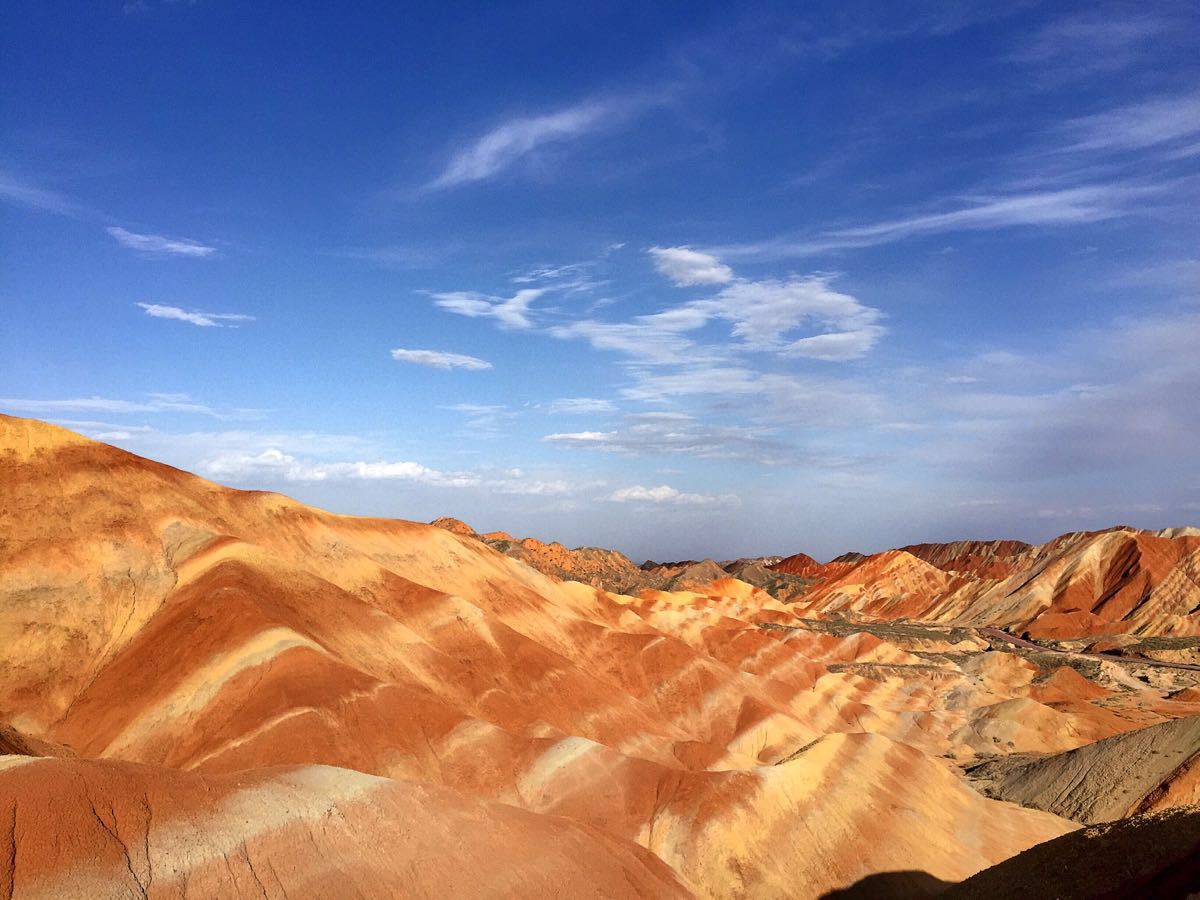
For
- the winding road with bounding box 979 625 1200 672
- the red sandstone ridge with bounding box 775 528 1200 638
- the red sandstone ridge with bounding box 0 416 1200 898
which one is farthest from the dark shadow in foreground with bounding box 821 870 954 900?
the red sandstone ridge with bounding box 775 528 1200 638

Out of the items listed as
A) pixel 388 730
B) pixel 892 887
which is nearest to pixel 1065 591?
pixel 892 887

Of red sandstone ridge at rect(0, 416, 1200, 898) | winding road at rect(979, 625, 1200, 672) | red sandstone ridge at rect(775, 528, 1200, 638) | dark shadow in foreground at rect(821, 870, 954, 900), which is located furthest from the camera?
red sandstone ridge at rect(775, 528, 1200, 638)

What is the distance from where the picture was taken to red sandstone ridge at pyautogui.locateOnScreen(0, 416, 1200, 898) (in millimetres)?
19594

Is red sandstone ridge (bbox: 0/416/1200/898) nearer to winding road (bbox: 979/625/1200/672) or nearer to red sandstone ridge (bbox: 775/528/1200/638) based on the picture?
winding road (bbox: 979/625/1200/672)

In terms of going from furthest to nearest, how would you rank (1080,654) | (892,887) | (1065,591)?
(1065,591)
(1080,654)
(892,887)

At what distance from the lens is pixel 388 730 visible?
34250 millimetres

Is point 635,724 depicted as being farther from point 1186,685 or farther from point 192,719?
point 1186,685

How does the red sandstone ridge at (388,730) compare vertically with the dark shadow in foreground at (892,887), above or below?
above

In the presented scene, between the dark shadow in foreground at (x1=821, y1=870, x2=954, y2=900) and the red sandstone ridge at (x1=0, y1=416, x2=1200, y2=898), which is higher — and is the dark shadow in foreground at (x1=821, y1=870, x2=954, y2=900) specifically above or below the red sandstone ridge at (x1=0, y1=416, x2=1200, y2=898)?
below

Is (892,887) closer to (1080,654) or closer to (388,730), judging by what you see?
(388,730)

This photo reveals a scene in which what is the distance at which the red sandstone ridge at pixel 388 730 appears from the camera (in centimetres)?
1959

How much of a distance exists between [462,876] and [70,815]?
941 cm

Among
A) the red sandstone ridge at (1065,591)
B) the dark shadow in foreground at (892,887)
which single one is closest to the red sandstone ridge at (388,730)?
the dark shadow in foreground at (892,887)

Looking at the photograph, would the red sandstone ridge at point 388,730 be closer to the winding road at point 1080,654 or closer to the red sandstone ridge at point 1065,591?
the winding road at point 1080,654
